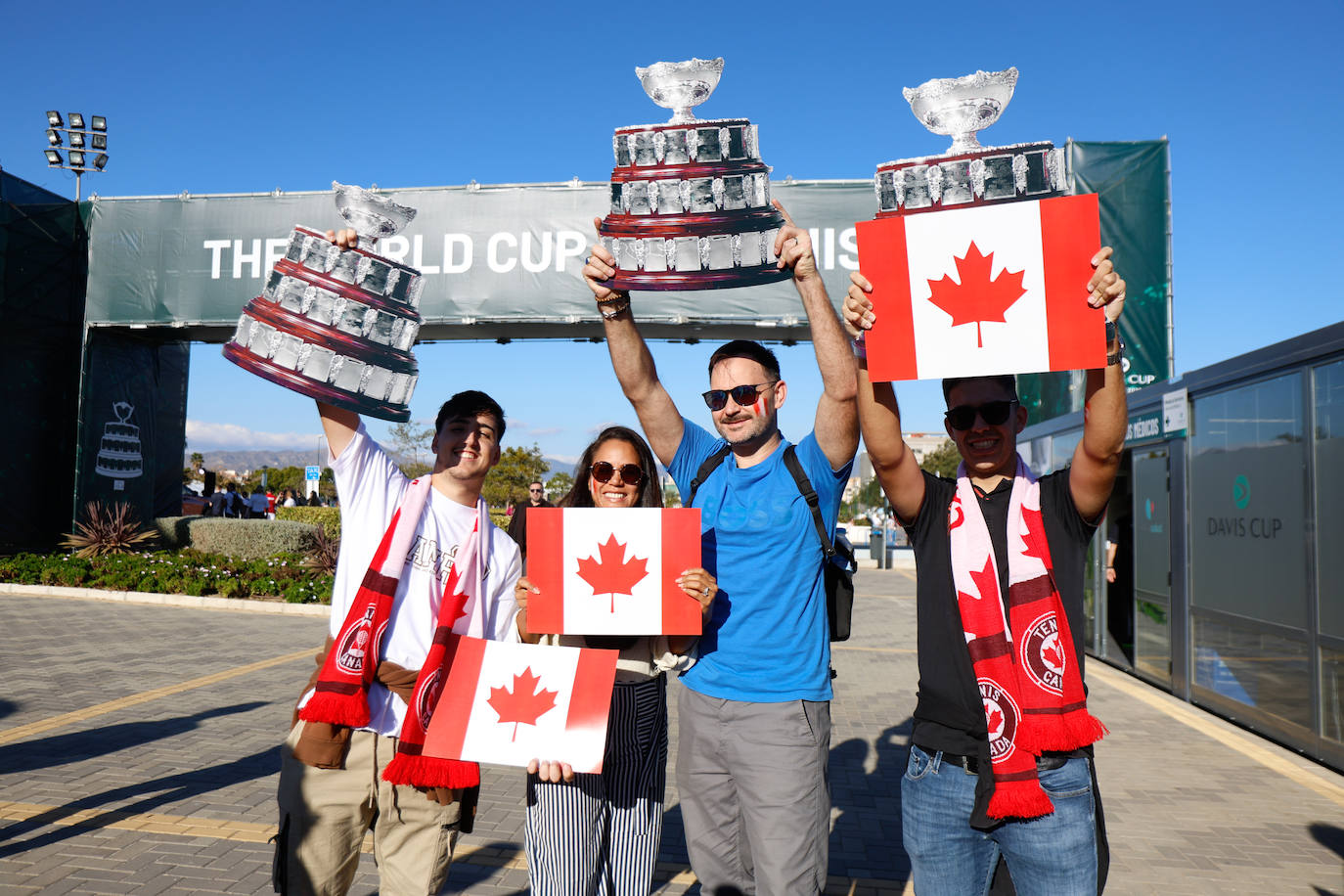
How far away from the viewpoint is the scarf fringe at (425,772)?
266 cm

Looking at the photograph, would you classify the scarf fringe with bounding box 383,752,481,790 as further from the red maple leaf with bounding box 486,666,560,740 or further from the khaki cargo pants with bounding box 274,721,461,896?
the red maple leaf with bounding box 486,666,560,740

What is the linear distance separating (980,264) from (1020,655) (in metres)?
0.99

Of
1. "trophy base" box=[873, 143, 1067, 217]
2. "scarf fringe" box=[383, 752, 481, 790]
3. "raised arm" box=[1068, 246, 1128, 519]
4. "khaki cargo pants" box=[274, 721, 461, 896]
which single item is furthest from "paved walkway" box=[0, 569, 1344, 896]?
"trophy base" box=[873, 143, 1067, 217]

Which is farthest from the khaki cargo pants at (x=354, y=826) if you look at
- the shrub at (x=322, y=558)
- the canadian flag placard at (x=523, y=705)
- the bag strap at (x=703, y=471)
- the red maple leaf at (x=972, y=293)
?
the shrub at (x=322, y=558)

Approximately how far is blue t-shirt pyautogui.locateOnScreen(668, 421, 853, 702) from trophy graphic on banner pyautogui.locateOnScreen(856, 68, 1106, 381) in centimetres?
63

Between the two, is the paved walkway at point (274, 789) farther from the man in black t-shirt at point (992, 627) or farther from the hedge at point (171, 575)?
the hedge at point (171, 575)

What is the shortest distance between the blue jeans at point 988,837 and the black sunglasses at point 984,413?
87 centimetres

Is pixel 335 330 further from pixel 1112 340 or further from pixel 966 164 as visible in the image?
pixel 1112 340

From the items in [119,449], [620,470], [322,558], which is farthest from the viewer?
[119,449]

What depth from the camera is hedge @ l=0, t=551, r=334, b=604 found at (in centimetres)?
1508

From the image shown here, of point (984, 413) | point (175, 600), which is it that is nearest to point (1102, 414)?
point (984, 413)

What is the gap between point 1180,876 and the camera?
4516 millimetres

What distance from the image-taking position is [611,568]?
2.66m

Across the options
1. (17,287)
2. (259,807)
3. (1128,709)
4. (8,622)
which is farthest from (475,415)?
(17,287)
